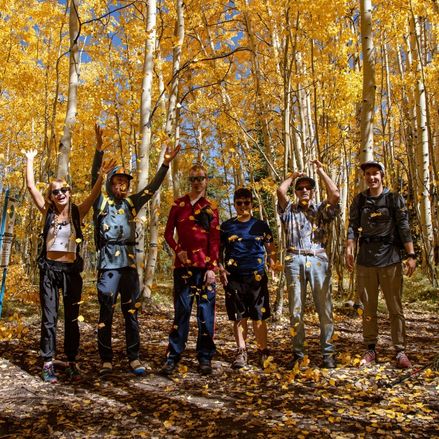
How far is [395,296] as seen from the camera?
3.65 meters

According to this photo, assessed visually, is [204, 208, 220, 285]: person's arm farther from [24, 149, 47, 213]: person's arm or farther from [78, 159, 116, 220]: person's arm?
[24, 149, 47, 213]: person's arm

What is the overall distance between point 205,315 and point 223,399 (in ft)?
2.58

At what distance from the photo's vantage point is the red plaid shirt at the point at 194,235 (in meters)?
3.68

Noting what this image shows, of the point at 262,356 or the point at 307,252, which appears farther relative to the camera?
the point at 262,356

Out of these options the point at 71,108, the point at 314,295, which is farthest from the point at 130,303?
the point at 71,108

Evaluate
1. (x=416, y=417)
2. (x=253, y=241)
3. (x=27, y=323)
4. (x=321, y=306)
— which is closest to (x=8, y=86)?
(x=27, y=323)

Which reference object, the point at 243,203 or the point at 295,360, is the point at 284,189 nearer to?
the point at 243,203

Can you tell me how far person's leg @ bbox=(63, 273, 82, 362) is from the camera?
11.6 feet

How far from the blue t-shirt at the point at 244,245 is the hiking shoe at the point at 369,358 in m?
1.25

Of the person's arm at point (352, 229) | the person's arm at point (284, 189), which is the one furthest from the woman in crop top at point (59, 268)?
the person's arm at point (352, 229)

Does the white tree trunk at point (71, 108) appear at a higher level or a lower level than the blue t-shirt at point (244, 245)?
higher

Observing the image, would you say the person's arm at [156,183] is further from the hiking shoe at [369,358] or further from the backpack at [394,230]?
the hiking shoe at [369,358]

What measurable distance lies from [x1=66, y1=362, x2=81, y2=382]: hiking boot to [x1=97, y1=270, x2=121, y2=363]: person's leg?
23 cm

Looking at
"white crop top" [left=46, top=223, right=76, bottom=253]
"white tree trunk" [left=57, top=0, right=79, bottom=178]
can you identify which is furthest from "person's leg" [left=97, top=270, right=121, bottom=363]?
"white tree trunk" [left=57, top=0, right=79, bottom=178]
